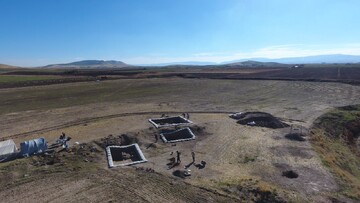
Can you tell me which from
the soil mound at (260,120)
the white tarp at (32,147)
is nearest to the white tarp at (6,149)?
the white tarp at (32,147)

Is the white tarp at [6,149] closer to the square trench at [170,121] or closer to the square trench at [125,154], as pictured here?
the square trench at [125,154]

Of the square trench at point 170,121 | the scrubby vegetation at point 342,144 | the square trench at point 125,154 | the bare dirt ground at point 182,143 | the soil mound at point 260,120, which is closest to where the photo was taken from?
the bare dirt ground at point 182,143

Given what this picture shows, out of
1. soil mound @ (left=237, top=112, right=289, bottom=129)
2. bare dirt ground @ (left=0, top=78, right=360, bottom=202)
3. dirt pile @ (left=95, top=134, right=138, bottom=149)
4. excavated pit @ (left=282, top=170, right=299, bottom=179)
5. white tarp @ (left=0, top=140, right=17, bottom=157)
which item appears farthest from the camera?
soil mound @ (left=237, top=112, right=289, bottom=129)

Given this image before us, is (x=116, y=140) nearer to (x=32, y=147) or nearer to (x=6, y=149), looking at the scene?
(x=32, y=147)

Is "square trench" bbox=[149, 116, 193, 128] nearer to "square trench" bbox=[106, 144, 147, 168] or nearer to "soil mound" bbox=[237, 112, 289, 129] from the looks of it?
"soil mound" bbox=[237, 112, 289, 129]

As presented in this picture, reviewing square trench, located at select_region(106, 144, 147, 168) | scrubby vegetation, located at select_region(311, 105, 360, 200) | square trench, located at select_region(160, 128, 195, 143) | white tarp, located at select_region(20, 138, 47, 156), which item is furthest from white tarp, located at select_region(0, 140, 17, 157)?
scrubby vegetation, located at select_region(311, 105, 360, 200)

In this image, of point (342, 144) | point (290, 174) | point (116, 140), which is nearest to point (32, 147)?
point (116, 140)
